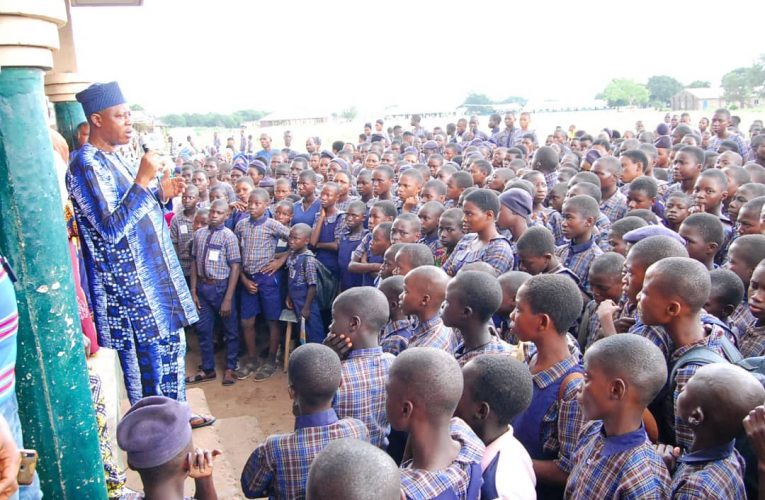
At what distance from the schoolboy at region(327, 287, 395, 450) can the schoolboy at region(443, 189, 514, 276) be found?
1452 mm

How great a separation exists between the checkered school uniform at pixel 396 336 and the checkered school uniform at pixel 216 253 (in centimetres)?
264

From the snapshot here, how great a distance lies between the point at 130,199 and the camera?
2990mm

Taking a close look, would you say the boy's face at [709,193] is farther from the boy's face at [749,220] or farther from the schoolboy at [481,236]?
the schoolboy at [481,236]

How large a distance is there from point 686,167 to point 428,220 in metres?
2.92

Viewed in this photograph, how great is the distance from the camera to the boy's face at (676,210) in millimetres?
5020

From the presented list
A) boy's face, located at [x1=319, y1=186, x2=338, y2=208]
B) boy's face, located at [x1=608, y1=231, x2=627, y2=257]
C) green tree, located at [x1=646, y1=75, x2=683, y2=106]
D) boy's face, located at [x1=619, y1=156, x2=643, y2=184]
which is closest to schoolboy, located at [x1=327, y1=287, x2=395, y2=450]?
boy's face, located at [x1=608, y1=231, x2=627, y2=257]

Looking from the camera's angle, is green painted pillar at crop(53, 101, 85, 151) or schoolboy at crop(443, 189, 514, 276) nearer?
schoolboy at crop(443, 189, 514, 276)

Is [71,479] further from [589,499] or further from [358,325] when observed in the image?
[589,499]

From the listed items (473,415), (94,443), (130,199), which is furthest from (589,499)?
(130,199)

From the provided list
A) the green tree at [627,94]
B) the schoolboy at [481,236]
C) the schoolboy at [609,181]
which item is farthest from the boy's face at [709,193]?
the green tree at [627,94]

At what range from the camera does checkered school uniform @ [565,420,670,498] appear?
6.31 feet

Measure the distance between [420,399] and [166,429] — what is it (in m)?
0.82

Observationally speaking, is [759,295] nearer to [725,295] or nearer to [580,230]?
[725,295]

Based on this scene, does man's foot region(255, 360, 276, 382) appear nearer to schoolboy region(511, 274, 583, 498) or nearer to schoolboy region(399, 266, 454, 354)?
schoolboy region(399, 266, 454, 354)
